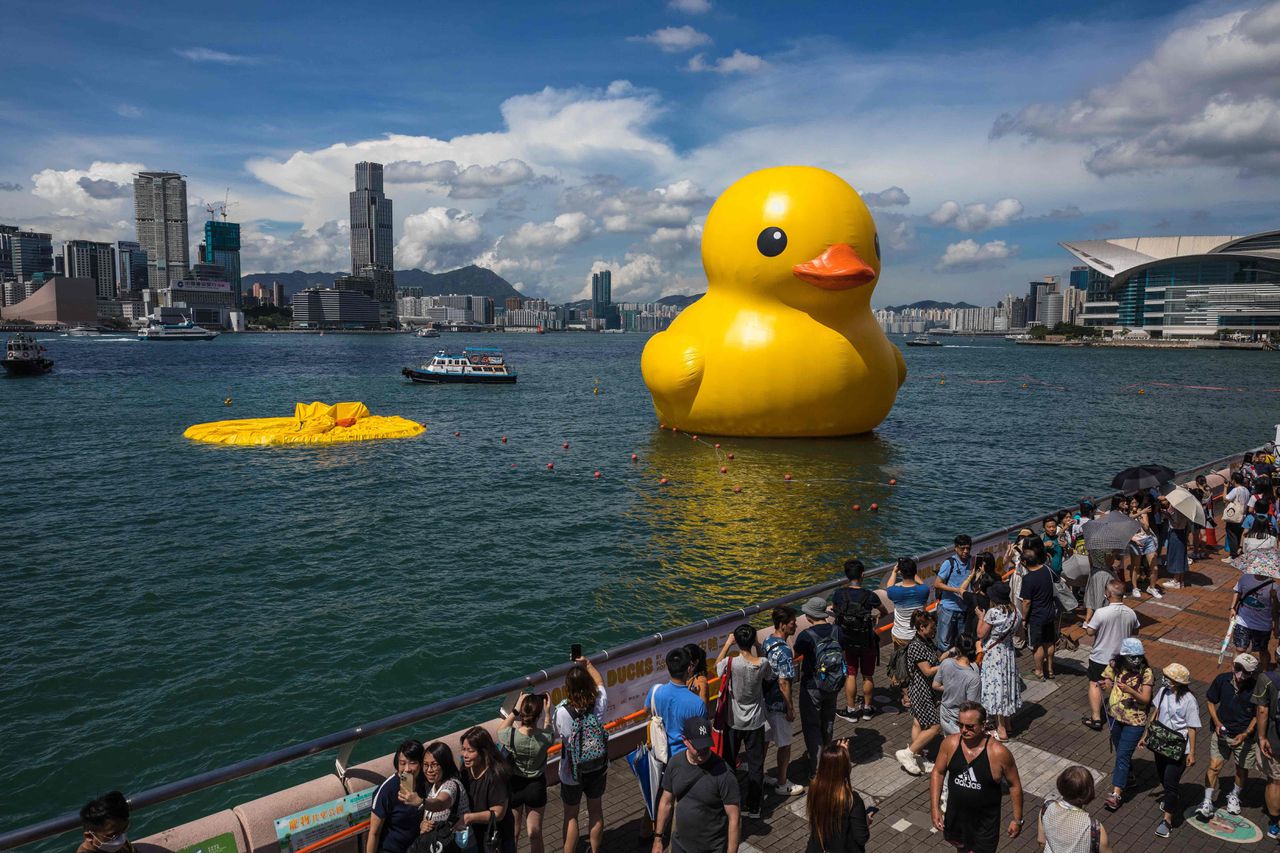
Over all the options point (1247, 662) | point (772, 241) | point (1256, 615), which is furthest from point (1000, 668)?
point (772, 241)

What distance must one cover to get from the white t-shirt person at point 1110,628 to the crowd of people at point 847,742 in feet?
0.06

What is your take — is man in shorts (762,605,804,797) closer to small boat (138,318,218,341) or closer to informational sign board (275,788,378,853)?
informational sign board (275,788,378,853)

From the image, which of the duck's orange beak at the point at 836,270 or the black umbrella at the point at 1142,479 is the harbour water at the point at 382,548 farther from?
the duck's orange beak at the point at 836,270

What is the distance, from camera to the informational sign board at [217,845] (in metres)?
5.00

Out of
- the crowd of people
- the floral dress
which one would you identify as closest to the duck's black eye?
the crowd of people

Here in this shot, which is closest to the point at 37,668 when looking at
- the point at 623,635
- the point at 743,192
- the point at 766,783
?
the point at 623,635

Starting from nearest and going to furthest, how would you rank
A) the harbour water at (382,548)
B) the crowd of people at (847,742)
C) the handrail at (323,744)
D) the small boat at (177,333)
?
the handrail at (323,744) → the crowd of people at (847,742) → the harbour water at (382,548) → the small boat at (177,333)

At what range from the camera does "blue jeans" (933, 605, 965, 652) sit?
25.5 feet

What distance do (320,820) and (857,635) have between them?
16.1ft

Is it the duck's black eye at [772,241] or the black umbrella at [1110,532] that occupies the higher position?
the duck's black eye at [772,241]

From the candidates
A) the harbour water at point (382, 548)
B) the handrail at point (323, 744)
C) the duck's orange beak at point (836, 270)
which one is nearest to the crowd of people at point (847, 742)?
the handrail at point (323, 744)

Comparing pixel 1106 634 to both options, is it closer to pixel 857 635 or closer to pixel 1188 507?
pixel 857 635

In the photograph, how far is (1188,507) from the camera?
12.5 metres

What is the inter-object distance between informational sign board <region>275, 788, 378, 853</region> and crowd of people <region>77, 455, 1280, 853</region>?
31.4 inches
